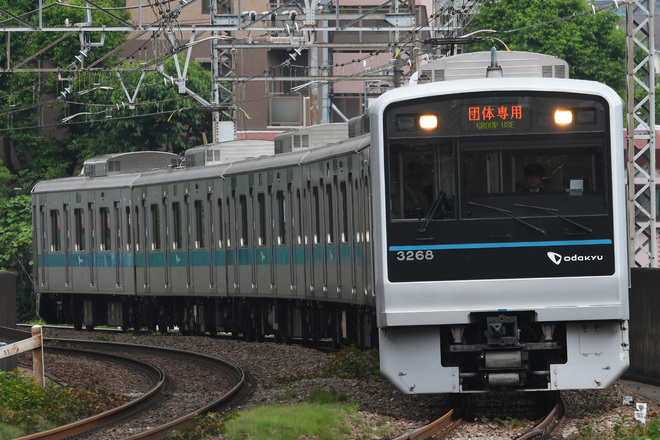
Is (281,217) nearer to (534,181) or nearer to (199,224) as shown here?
(199,224)

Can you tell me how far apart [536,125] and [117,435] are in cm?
432

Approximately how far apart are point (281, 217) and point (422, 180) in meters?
9.61

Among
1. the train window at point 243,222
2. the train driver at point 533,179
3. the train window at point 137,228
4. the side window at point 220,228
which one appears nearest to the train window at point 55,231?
the train window at point 137,228

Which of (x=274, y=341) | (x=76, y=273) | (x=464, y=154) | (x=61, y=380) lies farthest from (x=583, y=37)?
(x=464, y=154)

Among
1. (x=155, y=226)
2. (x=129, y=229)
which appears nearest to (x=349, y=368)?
(x=155, y=226)

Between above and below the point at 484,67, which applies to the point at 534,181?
below

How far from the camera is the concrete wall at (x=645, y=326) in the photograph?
51.0ft

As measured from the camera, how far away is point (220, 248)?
23.8 meters

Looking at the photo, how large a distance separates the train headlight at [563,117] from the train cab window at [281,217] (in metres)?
9.59

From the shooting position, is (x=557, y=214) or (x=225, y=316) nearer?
(x=557, y=214)

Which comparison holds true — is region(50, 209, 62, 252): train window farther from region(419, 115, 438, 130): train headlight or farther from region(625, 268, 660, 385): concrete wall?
region(419, 115, 438, 130): train headlight

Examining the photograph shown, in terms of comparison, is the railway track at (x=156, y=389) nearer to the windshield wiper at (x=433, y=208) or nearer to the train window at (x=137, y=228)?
the windshield wiper at (x=433, y=208)

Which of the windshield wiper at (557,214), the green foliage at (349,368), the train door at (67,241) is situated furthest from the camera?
the train door at (67,241)

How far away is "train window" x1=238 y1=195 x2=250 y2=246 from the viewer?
22.7 metres
